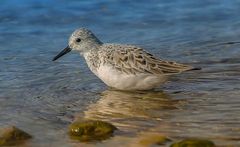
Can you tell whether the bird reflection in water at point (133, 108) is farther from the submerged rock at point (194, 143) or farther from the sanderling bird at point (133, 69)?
the submerged rock at point (194, 143)

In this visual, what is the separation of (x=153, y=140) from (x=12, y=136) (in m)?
1.34

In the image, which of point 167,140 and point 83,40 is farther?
point 83,40

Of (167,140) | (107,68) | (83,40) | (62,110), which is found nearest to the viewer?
(167,140)

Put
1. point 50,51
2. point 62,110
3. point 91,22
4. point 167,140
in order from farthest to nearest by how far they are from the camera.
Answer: point 91,22
point 50,51
point 62,110
point 167,140

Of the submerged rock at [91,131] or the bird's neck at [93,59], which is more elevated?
the bird's neck at [93,59]

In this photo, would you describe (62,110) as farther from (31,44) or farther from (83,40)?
(31,44)

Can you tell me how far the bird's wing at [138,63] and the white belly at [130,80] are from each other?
59mm

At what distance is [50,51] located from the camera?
10.9 m

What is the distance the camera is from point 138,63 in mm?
8812

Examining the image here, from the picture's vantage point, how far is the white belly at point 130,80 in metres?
8.77

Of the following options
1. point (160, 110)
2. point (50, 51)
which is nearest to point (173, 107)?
point (160, 110)

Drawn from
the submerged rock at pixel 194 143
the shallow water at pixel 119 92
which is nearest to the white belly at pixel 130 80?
the shallow water at pixel 119 92

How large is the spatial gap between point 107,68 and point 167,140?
2502mm

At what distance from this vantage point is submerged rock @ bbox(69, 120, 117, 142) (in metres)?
6.74
